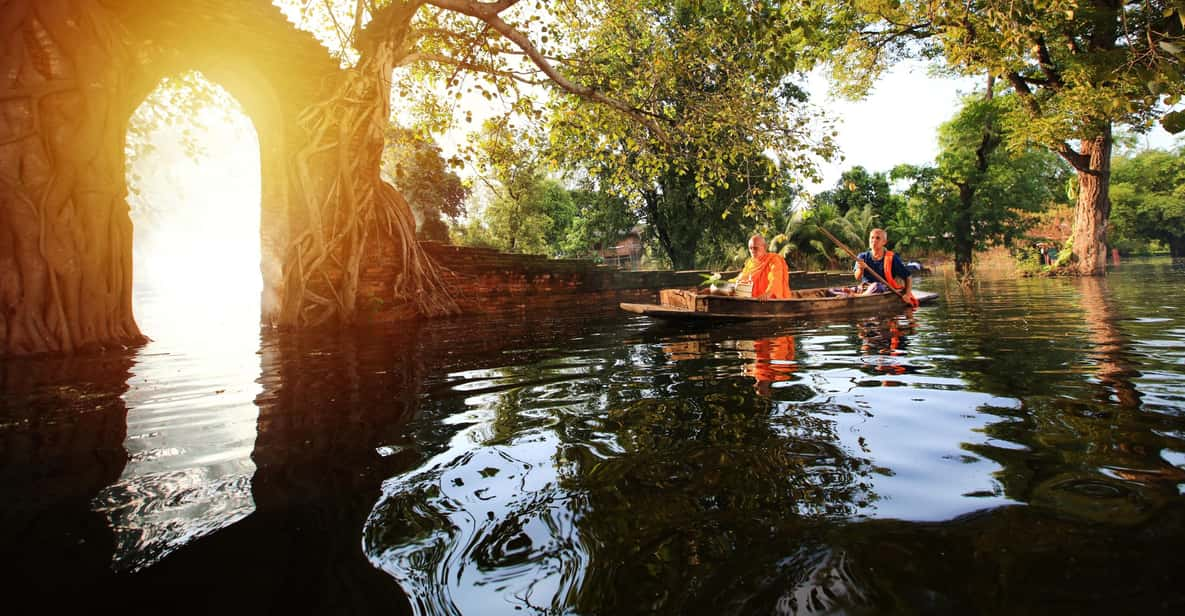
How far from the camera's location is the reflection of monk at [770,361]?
3.86 metres

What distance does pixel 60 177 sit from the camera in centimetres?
634

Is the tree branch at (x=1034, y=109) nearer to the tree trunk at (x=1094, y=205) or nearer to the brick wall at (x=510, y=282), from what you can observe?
the tree trunk at (x=1094, y=205)

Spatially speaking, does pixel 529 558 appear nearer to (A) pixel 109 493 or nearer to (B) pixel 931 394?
(A) pixel 109 493

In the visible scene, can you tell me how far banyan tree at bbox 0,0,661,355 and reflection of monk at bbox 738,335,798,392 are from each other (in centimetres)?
564

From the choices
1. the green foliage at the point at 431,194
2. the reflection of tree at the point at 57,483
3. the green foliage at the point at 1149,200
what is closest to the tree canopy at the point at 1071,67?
the reflection of tree at the point at 57,483

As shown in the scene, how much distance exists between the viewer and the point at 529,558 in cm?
145

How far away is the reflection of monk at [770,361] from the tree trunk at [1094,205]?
19339 mm

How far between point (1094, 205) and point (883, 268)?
49.8ft

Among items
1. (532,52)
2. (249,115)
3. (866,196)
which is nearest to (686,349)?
(532,52)

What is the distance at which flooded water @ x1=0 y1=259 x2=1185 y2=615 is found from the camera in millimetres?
1279

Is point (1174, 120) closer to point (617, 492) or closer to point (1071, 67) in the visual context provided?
point (1071, 67)

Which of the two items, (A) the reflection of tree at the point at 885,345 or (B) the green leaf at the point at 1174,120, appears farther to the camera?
(B) the green leaf at the point at 1174,120

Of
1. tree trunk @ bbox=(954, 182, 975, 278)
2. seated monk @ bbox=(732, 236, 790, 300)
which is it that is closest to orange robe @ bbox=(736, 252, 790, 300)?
seated monk @ bbox=(732, 236, 790, 300)

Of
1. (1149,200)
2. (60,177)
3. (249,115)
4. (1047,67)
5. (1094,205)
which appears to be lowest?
(60,177)
